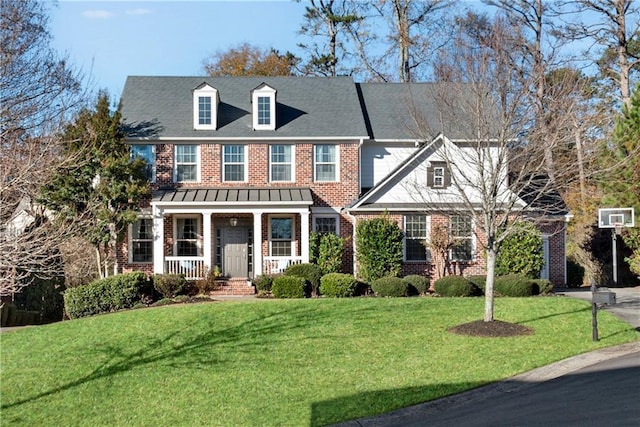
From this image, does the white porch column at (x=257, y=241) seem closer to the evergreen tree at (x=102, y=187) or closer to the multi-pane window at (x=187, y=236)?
the multi-pane window at (x=187, y=236)

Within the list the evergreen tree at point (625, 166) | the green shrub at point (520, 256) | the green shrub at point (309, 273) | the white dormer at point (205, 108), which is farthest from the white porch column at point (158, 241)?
the evergreen tree at point (625, 166)

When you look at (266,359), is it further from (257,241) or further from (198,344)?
(257,241)

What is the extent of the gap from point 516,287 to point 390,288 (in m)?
3.77

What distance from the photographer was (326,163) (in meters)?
26.3

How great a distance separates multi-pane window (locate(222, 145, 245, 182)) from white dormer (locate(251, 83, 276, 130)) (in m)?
1.16

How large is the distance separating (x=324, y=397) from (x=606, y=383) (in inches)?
175

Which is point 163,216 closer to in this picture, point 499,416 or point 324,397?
point 324,397

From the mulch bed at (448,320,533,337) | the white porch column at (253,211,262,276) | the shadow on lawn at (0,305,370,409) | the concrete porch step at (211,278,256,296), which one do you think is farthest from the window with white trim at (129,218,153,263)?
the mulch bed at (448,320,533,337)

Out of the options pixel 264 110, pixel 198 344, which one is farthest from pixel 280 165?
pixel 198 344

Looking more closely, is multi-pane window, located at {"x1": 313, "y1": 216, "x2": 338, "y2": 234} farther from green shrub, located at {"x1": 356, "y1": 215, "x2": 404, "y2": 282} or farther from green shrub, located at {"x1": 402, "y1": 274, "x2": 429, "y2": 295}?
green shrub, located at {"x1": 402, "y1": 274, "x2": 429, "y2": 295}

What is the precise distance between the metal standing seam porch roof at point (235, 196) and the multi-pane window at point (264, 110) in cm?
273

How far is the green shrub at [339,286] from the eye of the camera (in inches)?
864

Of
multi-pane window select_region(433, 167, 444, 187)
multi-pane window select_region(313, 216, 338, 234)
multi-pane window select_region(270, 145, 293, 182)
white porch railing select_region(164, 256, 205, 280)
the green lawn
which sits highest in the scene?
multi-pane window select_region(270, 145, 293, 182)

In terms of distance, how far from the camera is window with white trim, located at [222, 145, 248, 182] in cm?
2625
